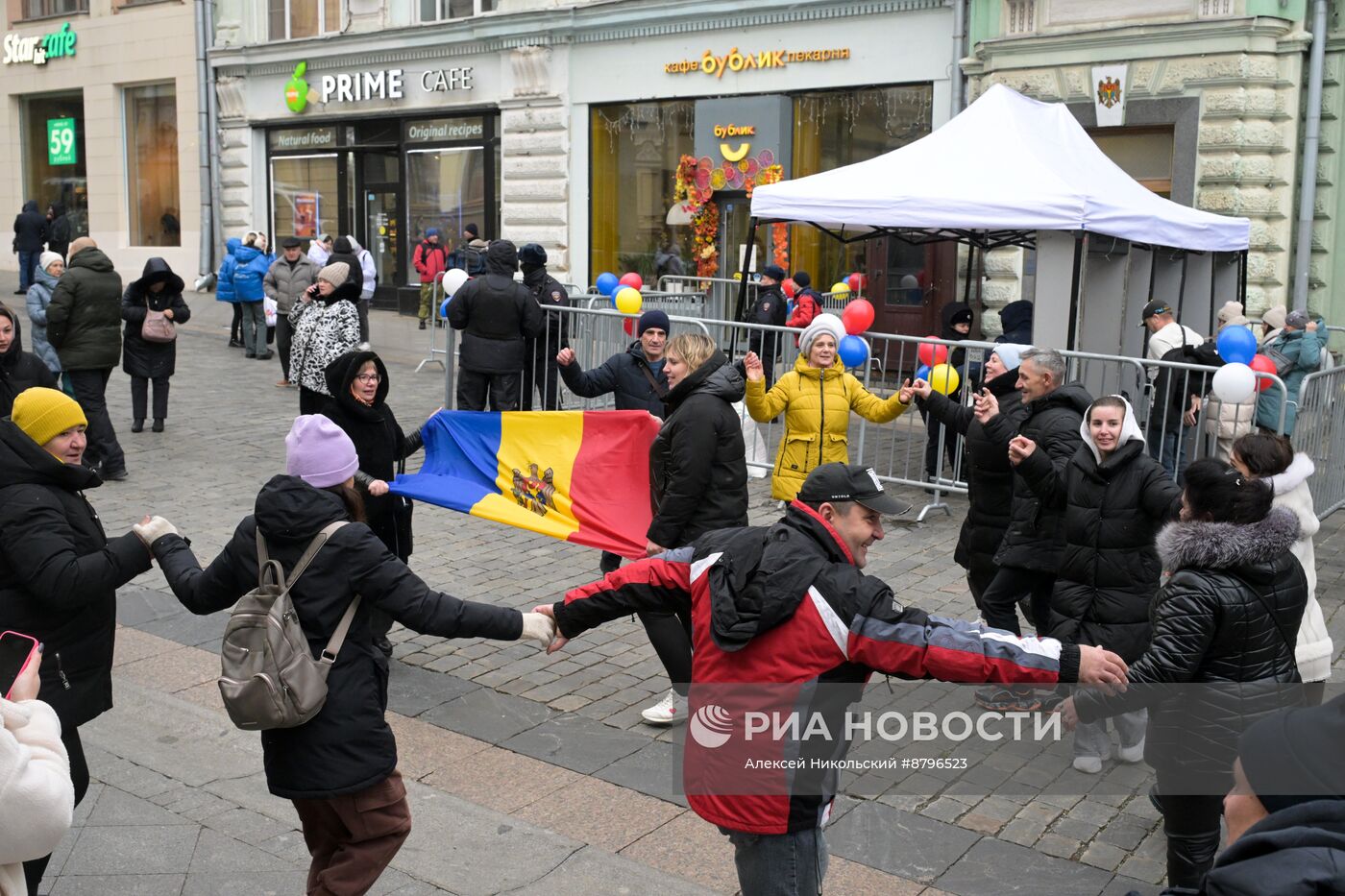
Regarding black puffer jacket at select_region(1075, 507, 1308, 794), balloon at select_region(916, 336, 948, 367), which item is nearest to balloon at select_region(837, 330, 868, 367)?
balloon at select_region(916, 336, 948, 367)

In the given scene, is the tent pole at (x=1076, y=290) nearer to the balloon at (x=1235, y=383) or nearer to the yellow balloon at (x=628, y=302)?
the balloon at (x=1235, y=383)

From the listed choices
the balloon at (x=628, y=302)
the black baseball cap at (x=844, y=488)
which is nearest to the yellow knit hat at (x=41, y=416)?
the black baseball cap at (x=844, y=488)

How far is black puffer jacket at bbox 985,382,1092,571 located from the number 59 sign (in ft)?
93.8

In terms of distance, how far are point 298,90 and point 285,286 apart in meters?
10.5

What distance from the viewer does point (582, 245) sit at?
2180 centimetres

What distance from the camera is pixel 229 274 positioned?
59.1 feet

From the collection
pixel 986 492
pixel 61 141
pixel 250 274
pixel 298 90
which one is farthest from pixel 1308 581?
pixel 61 141

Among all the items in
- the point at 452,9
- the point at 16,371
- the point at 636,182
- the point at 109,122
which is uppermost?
the point at 452,9

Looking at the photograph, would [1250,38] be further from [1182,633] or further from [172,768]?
[172,768]

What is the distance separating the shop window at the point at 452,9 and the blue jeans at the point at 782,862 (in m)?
20.7

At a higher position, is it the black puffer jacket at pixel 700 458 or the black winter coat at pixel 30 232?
the black winter coat at pixel 30 232

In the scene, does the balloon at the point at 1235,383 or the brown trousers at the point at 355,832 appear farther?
the balloon at the point at 1235,383

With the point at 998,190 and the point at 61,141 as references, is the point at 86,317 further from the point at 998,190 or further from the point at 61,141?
the point at 61,141

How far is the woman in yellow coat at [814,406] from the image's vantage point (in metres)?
7.90
